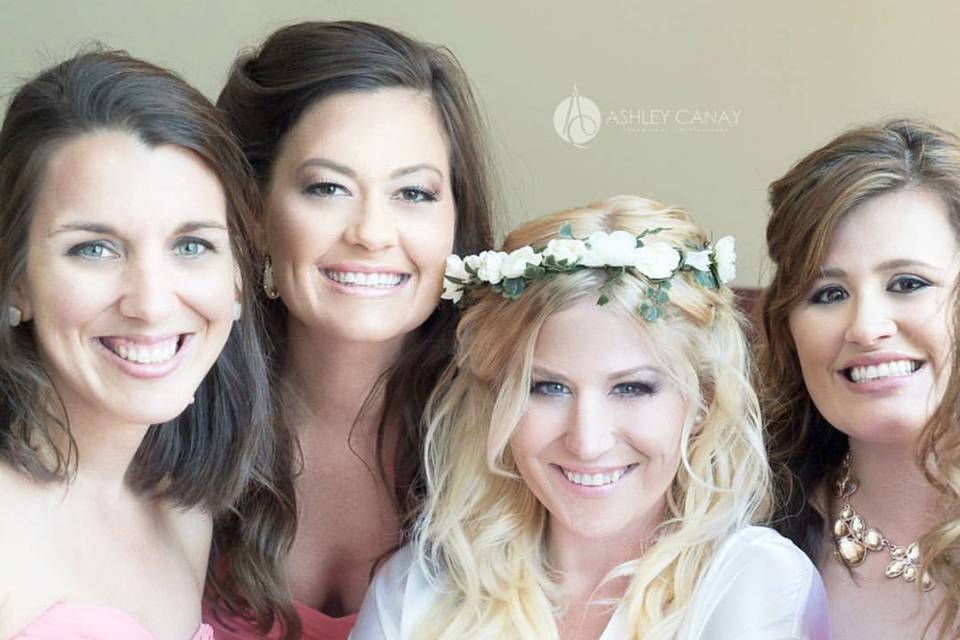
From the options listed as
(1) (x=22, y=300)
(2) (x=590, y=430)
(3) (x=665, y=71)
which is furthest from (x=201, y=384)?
(3) (x=665, y=71)

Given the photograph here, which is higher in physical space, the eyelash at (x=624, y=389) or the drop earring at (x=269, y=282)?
the drop earring at (x=269, y=282)

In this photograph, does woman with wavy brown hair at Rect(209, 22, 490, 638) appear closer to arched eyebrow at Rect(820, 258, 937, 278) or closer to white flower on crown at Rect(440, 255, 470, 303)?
white flower on crown at Rect(440, 255, 470, 303)

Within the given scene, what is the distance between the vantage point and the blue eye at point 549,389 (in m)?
2.21

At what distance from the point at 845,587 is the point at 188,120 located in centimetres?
146

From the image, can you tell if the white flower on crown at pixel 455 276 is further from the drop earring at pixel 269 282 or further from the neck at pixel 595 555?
the neck at pixel 595 555

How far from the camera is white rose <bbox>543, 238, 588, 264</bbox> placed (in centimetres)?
217

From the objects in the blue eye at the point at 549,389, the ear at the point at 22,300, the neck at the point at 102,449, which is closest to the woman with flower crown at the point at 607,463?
the blue eye at the point at 549,389

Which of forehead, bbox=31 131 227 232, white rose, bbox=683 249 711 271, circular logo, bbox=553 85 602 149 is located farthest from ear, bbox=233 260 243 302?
circular logo, bbox=553 85 602 149

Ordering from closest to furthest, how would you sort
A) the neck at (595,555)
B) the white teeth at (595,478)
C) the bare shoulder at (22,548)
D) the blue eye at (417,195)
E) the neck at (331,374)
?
the bare shoulder at (22,548)
the white teeth at (595,478)
the neck at (595,555)
the blue eye at (417,195)
the neck at (331,374)

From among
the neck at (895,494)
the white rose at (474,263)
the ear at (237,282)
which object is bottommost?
the neck at (895,494)

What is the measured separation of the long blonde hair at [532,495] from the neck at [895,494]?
0.23 meters

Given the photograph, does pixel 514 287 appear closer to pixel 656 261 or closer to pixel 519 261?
pixel 519 261

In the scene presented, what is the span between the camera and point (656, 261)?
215 centimetres

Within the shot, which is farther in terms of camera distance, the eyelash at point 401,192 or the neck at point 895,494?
the eyelash at point 401,192
